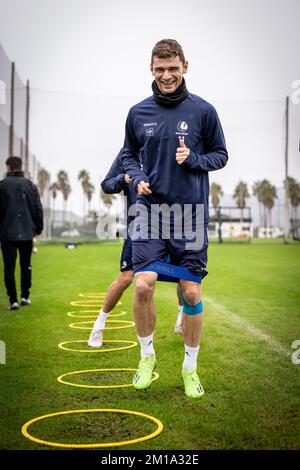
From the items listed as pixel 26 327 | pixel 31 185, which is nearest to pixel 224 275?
pixel 31 185

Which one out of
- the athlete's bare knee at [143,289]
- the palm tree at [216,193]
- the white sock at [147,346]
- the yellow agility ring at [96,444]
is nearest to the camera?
the yellow agility ring at [96,444]

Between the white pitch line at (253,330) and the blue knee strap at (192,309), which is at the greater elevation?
the blue knee strap at (192,309)

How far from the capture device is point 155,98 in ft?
17.0

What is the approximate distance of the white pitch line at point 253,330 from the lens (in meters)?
6.84

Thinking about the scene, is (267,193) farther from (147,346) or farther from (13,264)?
(147,346)

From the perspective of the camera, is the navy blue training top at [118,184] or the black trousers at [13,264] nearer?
the navy blue training top at [118,184]

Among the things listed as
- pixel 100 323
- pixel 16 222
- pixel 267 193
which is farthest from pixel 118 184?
pixel 267 193

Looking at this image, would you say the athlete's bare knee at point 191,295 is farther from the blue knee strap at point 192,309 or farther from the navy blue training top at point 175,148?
the navy blue training top at point 175,148

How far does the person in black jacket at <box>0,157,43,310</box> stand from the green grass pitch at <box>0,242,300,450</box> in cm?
55

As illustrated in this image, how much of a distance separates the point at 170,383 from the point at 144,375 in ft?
1.32

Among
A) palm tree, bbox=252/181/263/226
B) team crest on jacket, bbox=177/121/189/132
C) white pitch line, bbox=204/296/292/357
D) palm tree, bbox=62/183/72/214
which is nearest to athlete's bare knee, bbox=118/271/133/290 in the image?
white pitch line, bbox=204/296/292/357

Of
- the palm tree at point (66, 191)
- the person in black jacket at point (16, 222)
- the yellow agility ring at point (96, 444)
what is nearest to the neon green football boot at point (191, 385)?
the yellow agility ring at point (96, 444)

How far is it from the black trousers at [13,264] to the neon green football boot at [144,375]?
18.3 ft

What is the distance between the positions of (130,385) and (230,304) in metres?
5.83
